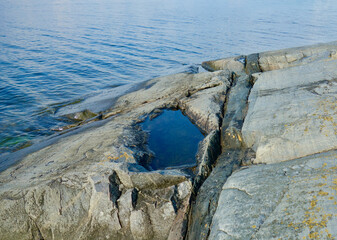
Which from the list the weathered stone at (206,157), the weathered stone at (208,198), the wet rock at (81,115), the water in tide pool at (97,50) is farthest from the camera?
the water in tide pool at (97,50)

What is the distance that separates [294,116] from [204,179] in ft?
6.79

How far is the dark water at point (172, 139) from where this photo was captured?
5.93 m

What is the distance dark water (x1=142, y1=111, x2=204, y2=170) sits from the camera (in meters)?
5.93

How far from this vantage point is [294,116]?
5.23 metres

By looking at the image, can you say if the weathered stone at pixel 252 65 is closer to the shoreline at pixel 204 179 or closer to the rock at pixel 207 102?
the rock at pixel 207 102

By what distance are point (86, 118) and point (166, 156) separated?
4.50 m

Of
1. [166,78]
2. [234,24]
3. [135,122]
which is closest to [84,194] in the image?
[135,122]

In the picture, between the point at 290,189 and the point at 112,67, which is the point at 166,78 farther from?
the point at 290,189

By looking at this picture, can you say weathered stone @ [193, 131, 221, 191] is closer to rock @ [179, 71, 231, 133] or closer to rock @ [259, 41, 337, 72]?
rock @ [179, 71, 231, 133]

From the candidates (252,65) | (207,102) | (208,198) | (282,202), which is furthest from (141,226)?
(252,65)

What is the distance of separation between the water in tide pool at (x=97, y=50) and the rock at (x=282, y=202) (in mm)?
7008

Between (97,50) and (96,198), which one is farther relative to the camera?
(97,50)

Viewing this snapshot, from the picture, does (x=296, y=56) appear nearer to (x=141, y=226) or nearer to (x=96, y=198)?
(x=141, y=226)

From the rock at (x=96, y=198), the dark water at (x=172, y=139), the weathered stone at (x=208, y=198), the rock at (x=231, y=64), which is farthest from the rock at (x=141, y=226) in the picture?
the rock at (x=231, y=64)
